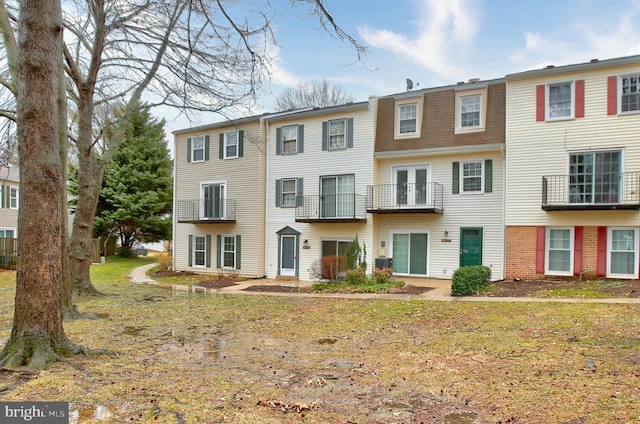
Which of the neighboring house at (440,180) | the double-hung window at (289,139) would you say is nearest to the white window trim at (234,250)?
the double-hung window at (289,139)

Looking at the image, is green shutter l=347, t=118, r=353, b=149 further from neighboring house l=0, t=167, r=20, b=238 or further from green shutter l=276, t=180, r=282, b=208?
neighboring house l=0, t=167, r=20, b=238

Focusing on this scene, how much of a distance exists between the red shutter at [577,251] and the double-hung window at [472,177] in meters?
3.57

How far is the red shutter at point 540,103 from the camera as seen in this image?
15695 millimetres

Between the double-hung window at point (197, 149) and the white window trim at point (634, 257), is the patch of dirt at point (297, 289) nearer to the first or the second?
the white window trim at point (634, 257)

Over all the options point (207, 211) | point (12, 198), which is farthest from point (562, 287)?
point (12, 198)

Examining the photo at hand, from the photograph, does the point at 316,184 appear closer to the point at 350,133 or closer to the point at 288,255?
the point at 350,133

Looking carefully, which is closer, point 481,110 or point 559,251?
point 559,251

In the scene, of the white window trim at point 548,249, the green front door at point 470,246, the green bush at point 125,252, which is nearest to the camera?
the white window trim at point 548,249

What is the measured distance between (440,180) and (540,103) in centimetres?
447

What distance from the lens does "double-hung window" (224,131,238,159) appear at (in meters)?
21.7

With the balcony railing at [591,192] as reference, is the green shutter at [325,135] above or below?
above

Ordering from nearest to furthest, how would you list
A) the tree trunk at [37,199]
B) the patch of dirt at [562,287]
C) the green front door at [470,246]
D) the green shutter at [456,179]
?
the tree trunk at [37,199] → the patch of dirt at [562,287] → the green front door at [470,246] → the green shutter at [456,179]

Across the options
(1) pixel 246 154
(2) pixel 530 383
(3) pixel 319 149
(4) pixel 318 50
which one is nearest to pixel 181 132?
(1) pixel 246 154

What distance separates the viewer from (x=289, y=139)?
20.7 m
